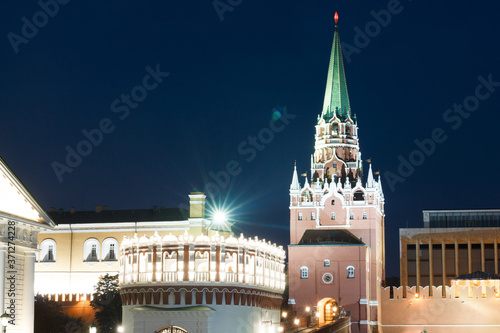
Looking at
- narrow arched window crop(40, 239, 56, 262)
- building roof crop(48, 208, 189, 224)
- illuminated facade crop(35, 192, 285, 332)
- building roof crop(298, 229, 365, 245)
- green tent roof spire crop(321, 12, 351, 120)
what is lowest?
illuminated facade crop(35, 192, 285, 332)

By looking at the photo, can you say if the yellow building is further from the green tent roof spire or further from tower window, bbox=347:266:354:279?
the green tent roof spire

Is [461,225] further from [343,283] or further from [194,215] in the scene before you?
[194,215]

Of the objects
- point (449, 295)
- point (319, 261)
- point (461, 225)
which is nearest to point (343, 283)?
point (319, 261)

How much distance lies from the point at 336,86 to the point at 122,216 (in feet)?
113

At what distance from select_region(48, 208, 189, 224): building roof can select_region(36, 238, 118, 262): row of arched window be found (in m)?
2.93

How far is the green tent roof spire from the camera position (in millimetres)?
117025

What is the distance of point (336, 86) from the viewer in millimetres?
117875

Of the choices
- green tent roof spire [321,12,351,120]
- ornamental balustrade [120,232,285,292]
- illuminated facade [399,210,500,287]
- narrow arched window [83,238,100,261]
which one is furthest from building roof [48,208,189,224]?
ornamental balustrade [120,232,285,292]

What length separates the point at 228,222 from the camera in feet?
345

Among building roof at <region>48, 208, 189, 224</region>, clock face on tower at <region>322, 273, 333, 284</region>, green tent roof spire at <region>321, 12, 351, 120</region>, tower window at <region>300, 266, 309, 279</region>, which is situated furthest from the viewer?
green tent roof spire at <region>321, 12, 351, 120</region>

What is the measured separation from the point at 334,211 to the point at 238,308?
45324 millimetres

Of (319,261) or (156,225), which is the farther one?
(156,225)

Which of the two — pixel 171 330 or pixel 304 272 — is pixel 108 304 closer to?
pixel 304 272

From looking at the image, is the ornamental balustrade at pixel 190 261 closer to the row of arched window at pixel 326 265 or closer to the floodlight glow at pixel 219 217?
the floodlight glow at pixel 219 217
